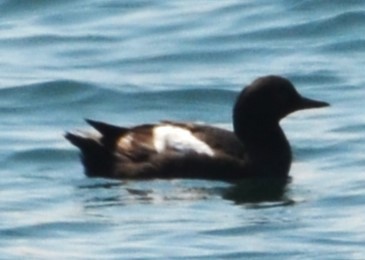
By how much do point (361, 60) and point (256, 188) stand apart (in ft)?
14.0

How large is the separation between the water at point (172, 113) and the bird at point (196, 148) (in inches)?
7.6

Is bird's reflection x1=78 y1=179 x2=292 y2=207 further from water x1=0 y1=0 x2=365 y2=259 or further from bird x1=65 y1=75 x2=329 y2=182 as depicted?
bird x1=65 y1=75 x2=329 y2=182

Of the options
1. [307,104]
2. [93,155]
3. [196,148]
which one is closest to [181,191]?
[196,148]

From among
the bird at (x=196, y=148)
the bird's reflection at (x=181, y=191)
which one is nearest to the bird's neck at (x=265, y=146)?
the bird at (x=196, y=148)

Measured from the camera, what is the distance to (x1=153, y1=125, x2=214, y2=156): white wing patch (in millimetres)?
14852

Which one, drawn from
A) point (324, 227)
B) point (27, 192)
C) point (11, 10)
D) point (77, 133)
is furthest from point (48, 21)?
point (324, 227)

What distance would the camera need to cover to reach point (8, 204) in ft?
44.8

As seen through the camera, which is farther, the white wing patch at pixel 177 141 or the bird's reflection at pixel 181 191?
the white wing patch at pixel 177 141

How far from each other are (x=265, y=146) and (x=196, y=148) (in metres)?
0.53

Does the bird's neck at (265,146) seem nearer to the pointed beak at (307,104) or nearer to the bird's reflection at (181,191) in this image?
the bird's reflection at (181,191)

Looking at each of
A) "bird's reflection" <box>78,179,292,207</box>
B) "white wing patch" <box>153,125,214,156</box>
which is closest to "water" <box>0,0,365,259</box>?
"bird's reflection" <box>78,179,292,207</box>

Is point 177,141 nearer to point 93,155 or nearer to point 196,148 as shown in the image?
point 196,148

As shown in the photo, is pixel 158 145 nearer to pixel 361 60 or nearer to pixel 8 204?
pixel 8 204

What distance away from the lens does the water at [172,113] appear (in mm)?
12586
